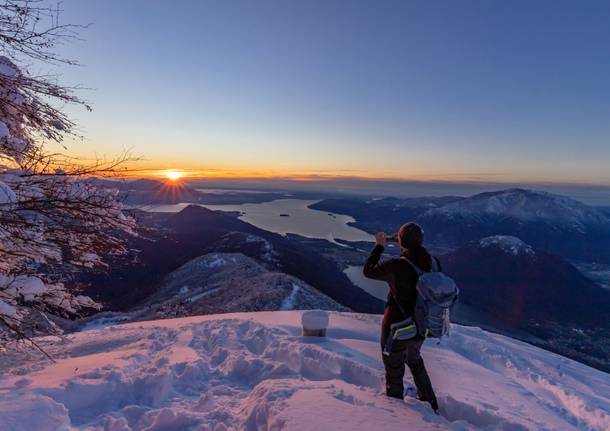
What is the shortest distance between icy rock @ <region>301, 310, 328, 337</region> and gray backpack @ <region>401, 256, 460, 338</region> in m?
4.52

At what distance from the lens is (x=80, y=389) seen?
6.21 meters

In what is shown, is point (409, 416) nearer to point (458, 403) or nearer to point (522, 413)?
point (458, 403)

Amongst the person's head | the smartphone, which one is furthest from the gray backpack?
the smartphone

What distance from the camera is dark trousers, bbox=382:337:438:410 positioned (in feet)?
18.8

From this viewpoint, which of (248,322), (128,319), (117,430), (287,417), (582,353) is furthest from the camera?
(582,353)

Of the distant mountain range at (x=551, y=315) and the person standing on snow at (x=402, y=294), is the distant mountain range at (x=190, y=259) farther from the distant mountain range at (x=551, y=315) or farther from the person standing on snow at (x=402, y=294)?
the person standing on snow at (x=402, y=294)

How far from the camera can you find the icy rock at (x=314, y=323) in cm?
983

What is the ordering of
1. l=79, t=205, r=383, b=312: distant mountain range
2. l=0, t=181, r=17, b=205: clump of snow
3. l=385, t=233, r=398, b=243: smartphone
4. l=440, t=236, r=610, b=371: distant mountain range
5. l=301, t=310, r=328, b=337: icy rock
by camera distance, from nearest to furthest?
l=0, t=181, r=17, b=205: clump of snow, l=385, t=233, r=398, b=243: smartphone, l=301, t=310, r=328, b=337: icy rock, l=79, t=205, r=383, b=312: distant mountain range, l=440, t=236, r=610, b=371: distant mountain range

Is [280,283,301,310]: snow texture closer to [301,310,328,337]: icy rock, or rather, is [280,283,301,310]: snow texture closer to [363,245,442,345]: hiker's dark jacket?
[301,310,328,337]: icy rock

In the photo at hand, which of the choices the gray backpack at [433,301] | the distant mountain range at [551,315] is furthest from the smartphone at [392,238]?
the distant mountain range at [551,315]

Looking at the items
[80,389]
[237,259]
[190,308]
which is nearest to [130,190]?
[80,389]

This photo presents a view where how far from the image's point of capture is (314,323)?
9828 millimetres

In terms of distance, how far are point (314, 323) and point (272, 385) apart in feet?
12.0

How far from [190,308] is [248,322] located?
47709 mm
